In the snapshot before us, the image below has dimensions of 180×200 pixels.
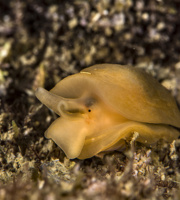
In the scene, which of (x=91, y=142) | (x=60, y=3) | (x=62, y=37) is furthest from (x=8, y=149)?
(x=60, y=3)

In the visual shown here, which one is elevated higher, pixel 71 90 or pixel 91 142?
pixel 71 90

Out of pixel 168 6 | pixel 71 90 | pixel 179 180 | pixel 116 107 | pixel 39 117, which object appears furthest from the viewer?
pixel 168 6

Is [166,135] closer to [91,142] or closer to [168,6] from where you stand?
[91,142]

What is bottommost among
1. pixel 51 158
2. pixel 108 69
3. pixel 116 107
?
pixel 51 158

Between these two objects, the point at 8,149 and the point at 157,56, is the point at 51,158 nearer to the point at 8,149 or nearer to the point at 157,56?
the point at 8,149

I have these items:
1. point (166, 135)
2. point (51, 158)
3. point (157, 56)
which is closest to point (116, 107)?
point (166, 135)

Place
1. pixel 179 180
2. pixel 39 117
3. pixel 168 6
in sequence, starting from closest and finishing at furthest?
pixel 179 180 → pixel 39 117 → pixel 168 6

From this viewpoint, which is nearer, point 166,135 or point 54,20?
point 166,135
